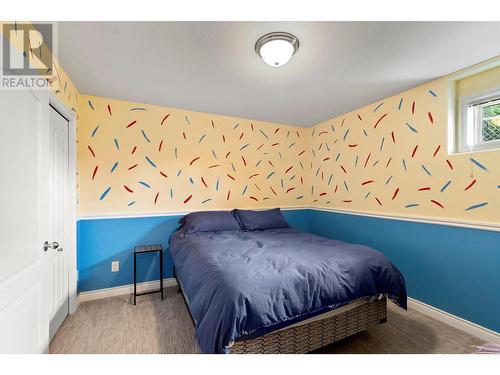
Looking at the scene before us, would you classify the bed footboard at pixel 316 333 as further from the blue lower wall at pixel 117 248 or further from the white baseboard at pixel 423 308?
the blue lower wall at pixel 117 248

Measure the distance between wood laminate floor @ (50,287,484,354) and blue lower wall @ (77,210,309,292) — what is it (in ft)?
1.04

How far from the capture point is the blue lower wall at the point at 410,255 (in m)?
1.83

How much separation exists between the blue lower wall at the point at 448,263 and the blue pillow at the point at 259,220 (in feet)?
3.61

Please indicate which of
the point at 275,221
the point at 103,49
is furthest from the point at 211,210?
the point at 103,49

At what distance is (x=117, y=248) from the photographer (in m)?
2.58

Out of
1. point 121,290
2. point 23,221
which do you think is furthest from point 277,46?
point 121,290

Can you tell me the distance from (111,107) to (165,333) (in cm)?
243

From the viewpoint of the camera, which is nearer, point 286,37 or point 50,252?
point 286,37

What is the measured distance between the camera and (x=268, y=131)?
3482mm

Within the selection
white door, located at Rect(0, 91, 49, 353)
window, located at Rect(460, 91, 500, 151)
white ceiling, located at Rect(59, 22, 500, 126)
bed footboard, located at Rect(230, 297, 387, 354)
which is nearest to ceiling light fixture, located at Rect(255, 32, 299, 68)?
white ceiling, located at Rect(59, 22, 500, 126)

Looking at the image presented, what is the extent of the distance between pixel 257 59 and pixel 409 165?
1.89 metres

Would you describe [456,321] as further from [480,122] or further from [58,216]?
[58,216]

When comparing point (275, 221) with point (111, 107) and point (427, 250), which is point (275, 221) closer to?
point (427, 250)
